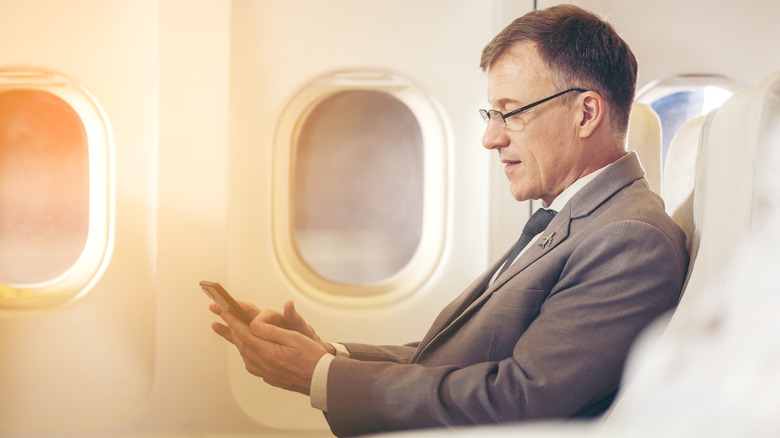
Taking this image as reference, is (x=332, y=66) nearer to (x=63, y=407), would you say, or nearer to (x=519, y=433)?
(x=63, y=407)

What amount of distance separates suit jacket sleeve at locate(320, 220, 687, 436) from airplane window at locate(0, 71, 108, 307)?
1634 mm

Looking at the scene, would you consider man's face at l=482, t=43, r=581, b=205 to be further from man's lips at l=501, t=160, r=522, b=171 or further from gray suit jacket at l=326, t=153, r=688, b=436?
gray suit jacket at l=326, t=153, r=688, b=436

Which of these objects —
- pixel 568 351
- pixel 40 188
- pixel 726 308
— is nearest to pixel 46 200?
pixel 40 188

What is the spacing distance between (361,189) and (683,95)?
1.26 m

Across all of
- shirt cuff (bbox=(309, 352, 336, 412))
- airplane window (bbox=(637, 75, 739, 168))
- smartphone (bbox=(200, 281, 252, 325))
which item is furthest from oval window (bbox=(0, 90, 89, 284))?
airplane window (bbox=(637, 75, 739, 168))

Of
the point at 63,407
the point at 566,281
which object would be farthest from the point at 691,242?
the point at 63,407

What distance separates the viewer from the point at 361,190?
8.70 feet

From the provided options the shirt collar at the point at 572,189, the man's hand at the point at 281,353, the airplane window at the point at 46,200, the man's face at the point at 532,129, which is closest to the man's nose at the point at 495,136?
the man's face at the point at 532,129

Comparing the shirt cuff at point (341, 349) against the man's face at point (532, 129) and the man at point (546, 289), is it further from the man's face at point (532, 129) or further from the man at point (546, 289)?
the man's face at point (532, 129)

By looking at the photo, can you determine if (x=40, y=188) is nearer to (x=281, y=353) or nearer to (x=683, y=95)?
(x=281, y=353)

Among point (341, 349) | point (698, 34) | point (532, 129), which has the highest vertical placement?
point (698, 34)

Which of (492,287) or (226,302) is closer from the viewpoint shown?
(492,287)

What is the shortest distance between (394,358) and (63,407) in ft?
4.68

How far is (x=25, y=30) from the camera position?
7.68 ft
